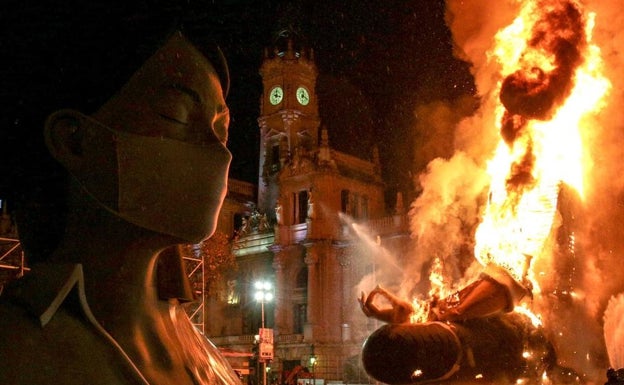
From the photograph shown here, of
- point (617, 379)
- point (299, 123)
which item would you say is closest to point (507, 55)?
point (617, 379)

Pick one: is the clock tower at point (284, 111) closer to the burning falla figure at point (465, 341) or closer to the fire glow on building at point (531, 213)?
the fire glow on building at point (531, 213)

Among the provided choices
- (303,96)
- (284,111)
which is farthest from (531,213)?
(303,96)

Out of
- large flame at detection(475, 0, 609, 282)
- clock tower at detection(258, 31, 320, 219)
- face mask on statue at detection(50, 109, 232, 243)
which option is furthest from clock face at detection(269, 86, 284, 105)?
face mask on statue at detection(50, 109, 232, 243)

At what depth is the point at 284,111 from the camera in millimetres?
50219

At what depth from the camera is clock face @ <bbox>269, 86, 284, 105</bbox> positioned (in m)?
51.0

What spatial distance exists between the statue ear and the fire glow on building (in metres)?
9.25

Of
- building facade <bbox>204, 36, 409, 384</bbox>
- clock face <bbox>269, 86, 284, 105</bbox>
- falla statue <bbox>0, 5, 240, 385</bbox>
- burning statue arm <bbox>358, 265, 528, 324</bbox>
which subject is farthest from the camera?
clock face <bbox>269, 86, 284, 105</bbox>

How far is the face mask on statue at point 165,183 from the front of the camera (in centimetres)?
210

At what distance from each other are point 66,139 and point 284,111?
48478 mm

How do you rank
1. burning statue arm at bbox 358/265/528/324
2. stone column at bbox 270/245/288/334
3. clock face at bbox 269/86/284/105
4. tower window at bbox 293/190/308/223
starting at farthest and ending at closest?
clock face at bbox 269/86/284/105
tower window at bbox 293/190/308/223
stone column at bbox 270/245/288/334
burning statue arm at bbox 358/265/528/324

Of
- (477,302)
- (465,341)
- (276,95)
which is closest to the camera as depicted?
(465,341)

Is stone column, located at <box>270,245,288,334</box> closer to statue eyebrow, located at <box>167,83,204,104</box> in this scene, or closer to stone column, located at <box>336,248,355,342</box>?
stone column, located at <box>336,248,355,342</box>

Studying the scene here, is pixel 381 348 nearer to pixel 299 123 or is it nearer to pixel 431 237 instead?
pixel 431 237

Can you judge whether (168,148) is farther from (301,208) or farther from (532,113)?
(301,208)
